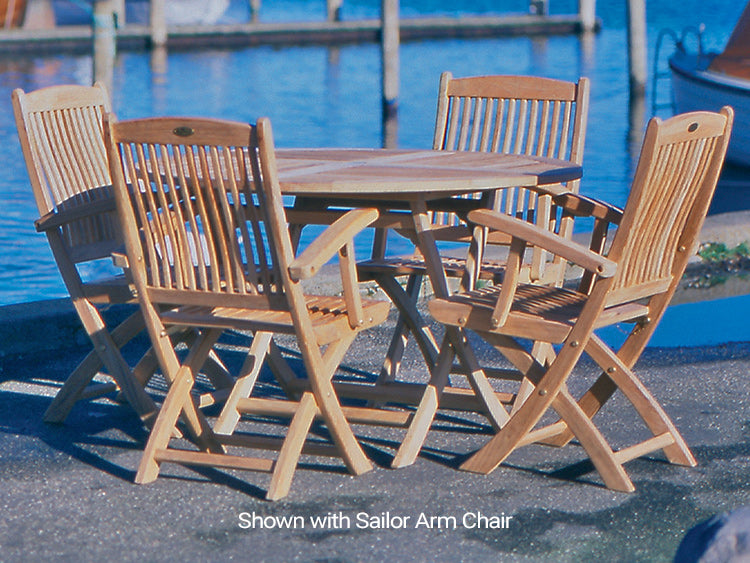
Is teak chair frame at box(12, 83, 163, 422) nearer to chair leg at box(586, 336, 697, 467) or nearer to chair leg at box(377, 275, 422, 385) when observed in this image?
chair leg at box(377, 275, 422, 385)

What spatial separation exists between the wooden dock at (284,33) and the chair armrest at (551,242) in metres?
22.6

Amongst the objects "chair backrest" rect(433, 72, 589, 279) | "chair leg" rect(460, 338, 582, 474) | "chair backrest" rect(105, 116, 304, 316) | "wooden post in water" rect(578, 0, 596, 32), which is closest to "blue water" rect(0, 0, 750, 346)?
"wooden post in water" rect(578, 0, 596, 32)

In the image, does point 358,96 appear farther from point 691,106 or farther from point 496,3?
point 496,3

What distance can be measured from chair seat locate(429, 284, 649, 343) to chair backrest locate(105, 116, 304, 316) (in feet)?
1.90

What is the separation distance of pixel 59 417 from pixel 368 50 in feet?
72.8

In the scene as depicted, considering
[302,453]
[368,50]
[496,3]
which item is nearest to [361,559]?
[302,453]

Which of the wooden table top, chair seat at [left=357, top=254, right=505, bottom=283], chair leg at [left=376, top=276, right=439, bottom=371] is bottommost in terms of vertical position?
chair leg at [left=376, top=276, right=439, bottom=371]

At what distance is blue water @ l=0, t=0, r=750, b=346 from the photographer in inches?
409

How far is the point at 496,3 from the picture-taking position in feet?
153

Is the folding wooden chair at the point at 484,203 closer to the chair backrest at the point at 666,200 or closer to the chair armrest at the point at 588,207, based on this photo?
the chair armrest at the point at 588,207

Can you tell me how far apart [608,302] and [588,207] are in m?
0.73

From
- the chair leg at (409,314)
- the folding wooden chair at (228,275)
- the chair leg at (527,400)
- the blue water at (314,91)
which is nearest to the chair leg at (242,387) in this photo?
the folding wooden chair at (228,275)

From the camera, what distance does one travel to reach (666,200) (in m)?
3.58

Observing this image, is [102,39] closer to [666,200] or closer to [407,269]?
[407,269]
